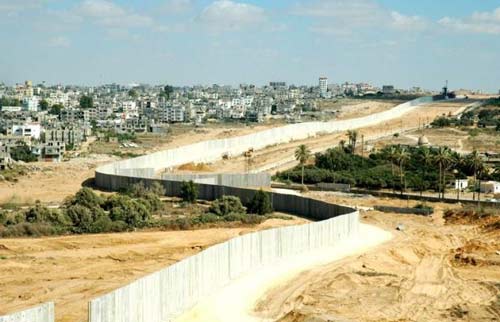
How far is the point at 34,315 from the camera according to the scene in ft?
62.6

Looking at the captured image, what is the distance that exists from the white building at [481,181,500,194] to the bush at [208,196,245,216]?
2174 cm

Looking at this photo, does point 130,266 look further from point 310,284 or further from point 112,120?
point 112,120

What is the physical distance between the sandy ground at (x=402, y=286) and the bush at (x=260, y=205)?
8.95 meters

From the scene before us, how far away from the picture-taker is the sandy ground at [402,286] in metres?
27.4

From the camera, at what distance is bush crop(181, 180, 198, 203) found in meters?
54.6

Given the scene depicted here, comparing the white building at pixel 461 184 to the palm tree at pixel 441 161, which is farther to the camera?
the white building at pixel 461 184

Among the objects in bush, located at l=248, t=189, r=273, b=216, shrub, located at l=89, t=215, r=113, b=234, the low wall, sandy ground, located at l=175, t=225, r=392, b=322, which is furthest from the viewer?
bush, located at l=248, t=189, r=273, b=216

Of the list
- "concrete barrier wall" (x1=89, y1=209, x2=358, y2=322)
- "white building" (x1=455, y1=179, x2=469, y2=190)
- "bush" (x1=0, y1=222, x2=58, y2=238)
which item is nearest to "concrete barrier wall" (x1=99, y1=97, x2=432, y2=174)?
"bush" (x1=0, y1=222, x2=58, y2=238)

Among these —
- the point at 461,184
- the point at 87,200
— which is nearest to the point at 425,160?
the point at 461,184

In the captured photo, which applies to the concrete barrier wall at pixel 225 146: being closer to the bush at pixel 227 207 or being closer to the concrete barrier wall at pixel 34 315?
the bush at pixel 227 207

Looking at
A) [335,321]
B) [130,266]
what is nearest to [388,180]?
[130,266]

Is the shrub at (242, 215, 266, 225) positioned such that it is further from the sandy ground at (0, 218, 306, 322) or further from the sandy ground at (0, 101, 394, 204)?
the sandy ground at (0, 101, 394, 204)

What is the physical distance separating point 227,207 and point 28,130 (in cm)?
7315

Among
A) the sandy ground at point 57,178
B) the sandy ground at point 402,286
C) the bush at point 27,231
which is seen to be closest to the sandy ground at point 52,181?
the sandy ground at point 57,178
